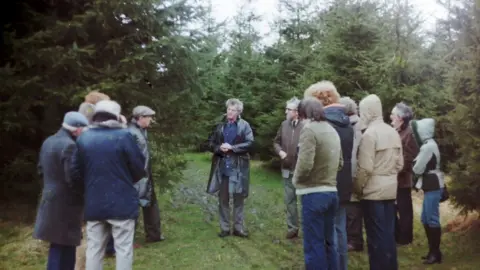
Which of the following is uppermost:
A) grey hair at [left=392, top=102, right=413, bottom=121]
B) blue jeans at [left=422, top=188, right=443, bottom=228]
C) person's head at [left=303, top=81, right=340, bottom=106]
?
person's head at [left=303, top=81, right=340, bottom=106]

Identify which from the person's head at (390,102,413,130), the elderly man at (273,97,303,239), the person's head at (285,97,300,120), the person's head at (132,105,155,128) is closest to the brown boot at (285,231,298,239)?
the elderly man at (273,97,303,239)

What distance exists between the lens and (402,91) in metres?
10.9

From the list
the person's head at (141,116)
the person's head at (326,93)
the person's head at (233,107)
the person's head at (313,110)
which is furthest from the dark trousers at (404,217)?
the person's head at (141,116)

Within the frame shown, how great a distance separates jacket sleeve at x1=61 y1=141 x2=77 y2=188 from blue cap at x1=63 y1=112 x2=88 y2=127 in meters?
0.26

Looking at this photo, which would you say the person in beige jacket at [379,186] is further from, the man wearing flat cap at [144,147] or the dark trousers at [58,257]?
the dark trousers at [58,257]

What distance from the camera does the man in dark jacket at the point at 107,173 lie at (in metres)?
4.74

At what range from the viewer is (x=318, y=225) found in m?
5.18

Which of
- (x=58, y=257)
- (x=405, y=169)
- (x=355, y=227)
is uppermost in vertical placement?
(x=405, y=169)

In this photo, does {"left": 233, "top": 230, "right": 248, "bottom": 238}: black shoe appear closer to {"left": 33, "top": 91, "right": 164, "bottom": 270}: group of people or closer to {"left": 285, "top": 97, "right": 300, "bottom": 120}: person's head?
{"left": 285, "top": 97, "right": 300, "bottom": 120}: person's head

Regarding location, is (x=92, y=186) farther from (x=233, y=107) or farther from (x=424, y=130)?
(x=424, y=130)

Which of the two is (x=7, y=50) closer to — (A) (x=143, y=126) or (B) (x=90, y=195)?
(A) (x=143, y=126)

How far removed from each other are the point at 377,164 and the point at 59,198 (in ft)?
11.7

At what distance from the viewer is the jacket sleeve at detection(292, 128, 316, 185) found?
16.7ft

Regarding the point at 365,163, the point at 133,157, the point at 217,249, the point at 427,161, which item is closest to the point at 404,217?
the point at 427,161
